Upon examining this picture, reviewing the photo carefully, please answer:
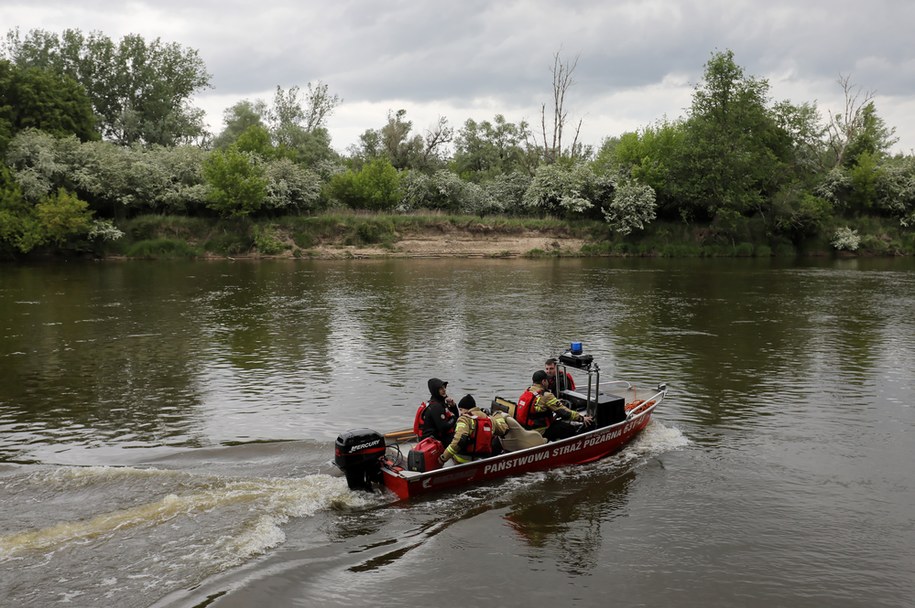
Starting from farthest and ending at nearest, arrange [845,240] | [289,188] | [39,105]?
[845,240] < [289,188] < [39,105]

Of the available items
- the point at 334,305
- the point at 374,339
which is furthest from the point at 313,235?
the point at 374,339

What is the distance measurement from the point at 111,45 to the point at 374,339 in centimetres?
7365

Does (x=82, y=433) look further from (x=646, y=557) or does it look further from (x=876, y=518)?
(x=876, y=518)

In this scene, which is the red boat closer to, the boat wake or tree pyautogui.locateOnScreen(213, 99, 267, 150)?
the boat wake

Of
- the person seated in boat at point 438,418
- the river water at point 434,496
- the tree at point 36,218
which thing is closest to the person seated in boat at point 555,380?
the river water at point 434,496

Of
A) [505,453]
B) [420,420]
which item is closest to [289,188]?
[420,420]

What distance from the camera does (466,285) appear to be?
41.0 metres

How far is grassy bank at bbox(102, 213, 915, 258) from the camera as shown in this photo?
59125 mm

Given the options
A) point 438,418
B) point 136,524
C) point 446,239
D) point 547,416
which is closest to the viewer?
point 136,524

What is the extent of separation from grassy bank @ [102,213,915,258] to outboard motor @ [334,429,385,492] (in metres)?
49.1

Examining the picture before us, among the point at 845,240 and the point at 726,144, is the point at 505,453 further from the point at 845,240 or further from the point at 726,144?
the point at 845,240

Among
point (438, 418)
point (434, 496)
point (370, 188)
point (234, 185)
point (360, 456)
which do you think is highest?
point (370, 188)

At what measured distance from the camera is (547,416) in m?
13.5

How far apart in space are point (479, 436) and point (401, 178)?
197 feet
